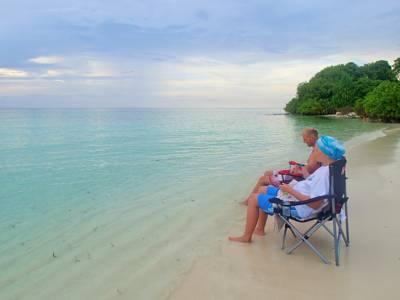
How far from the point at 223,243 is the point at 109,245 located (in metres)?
1.65

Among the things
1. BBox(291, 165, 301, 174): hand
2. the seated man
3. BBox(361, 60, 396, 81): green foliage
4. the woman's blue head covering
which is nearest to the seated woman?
the woman's blue head covering

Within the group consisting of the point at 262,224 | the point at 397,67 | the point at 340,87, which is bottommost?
the point at 262,224

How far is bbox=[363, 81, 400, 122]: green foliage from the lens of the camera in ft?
159

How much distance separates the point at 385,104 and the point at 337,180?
5210 centimetres

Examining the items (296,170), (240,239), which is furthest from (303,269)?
(296,170)

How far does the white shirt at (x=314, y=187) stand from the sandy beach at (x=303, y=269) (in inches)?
23.8

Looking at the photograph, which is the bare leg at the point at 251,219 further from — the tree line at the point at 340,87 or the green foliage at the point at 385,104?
the tree line at the point at 340,87

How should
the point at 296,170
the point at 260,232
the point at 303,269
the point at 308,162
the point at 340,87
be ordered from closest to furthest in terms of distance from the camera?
the point at 303,269 → the point at 260,232 → the point at 308,162 → the point at 296,170 → the point at 340,87

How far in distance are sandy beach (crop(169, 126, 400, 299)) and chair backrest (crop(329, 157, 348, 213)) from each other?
0.73 metres

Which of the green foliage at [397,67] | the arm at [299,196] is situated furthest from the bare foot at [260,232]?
the green foliage at [397,67]

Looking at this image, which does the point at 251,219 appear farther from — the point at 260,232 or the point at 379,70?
the point at 379,70

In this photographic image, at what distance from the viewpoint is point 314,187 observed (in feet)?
13.1

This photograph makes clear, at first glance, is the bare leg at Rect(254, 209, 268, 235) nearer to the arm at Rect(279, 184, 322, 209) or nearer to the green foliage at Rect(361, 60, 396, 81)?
the arm at Rect(279, 184, 322, 209)

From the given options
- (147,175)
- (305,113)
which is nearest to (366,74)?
(305,113)
